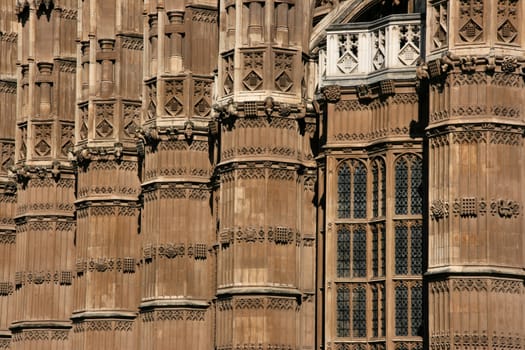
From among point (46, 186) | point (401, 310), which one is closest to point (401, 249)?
point (401, 310)

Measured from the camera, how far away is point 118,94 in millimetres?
61906

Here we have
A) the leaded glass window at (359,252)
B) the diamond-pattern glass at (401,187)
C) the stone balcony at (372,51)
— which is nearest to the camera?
the diamond-pattern glass at (401,187)

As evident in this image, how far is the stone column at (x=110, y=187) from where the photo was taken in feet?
202

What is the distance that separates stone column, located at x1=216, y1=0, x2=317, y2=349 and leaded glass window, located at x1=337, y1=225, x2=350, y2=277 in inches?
69.9

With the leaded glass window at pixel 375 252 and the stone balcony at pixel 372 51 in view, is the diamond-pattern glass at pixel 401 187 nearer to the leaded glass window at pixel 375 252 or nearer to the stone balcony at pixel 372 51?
the leaded glass window at pixel 375 252

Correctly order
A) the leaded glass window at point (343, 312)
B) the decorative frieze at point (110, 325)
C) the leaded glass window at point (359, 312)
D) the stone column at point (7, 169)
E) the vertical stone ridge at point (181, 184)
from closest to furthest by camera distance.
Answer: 1. the leaded glass window at point (359, 312)
2. the leaded glass window at point (343, 312)
3. the vertical stone ridge at point (181, 184)
4. the decorative frieze at point (110, 325)
5. the stone column at point (7, 169)

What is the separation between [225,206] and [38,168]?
1433 cm

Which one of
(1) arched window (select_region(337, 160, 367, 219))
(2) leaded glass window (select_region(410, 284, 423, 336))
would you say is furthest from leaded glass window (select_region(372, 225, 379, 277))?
(2) leaded glass window (select_region(410, 284, 423, 336))

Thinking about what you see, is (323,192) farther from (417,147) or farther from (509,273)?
(509,273)

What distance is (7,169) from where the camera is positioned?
70.2 metres

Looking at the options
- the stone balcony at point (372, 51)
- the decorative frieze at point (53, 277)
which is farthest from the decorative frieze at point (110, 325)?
the stone balcony at point (372, 51)

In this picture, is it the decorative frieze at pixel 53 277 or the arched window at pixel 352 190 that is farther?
the decorative frieze at pixel 53 277

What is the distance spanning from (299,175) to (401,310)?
5551mm

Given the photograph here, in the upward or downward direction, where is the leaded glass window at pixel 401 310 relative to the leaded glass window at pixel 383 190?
downward
